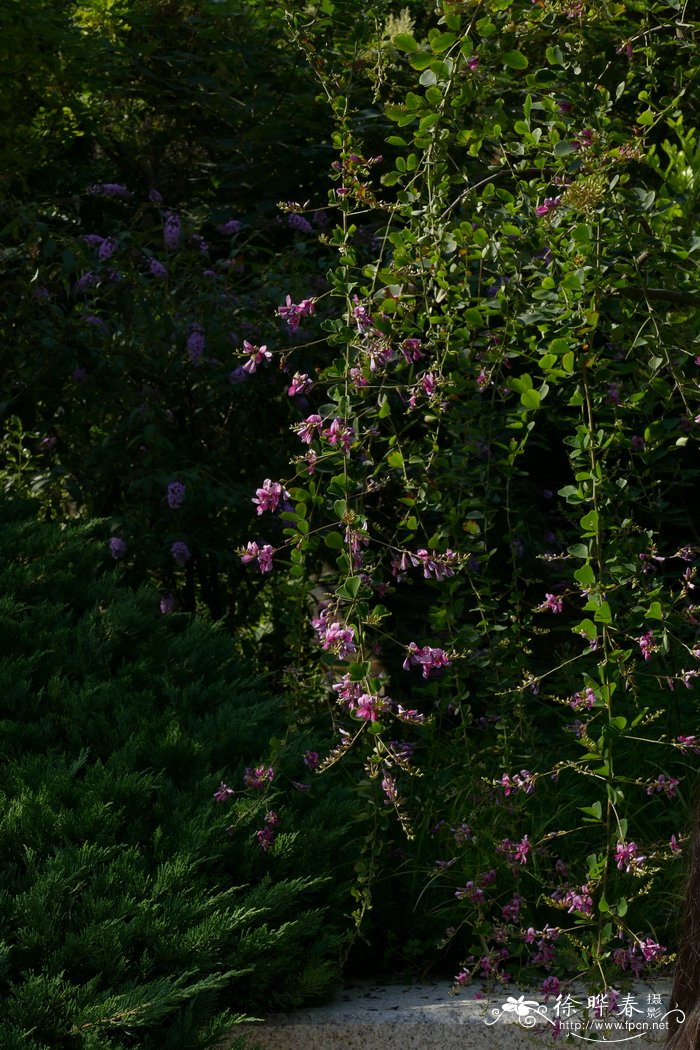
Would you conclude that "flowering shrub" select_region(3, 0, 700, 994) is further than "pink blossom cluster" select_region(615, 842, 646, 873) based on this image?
Yes

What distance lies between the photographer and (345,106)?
254cm

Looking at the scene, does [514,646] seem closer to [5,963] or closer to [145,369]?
[5,963]

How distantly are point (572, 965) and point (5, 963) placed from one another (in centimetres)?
121

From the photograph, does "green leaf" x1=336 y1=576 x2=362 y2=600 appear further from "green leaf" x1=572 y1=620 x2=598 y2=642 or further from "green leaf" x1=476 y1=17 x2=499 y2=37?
"green leaf" x1=476 y1=17 x2=499 y2=37

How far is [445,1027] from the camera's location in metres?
2.46

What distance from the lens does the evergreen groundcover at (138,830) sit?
2.08 metres

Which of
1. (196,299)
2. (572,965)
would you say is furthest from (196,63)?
(572,965)

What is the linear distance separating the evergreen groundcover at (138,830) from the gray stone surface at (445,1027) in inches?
2.5

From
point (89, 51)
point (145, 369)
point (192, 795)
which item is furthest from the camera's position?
point (89, 51)

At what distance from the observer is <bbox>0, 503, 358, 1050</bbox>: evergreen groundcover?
6.81ft

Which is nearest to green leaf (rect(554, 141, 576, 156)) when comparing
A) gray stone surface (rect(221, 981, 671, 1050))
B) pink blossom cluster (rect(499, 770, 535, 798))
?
pink blossom cluster (rect(499, 770, 535, 798))

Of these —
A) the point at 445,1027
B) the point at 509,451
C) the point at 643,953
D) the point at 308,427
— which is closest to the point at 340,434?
the point at 308,427

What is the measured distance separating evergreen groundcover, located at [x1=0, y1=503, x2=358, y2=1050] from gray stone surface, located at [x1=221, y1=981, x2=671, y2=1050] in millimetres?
63

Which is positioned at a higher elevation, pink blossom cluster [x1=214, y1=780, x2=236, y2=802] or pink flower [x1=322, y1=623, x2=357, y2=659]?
pink flower [x1=322, y1=623, x2=357, y2=659]
